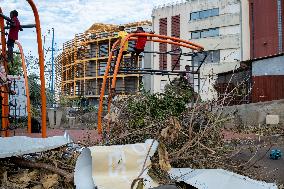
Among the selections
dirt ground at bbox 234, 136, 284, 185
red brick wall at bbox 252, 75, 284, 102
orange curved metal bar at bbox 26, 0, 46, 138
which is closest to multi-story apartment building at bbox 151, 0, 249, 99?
red brick wall at bbox 252, 75, 284, 102

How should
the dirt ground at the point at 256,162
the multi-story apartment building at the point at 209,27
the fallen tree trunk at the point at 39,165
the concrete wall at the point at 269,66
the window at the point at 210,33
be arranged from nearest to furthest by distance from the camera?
the fallen tree trunk at the point at 39,165 → the dirt ground at the point at 256,162 → the concrete wall at the point at 269,66 → the multi-story apartment building at the point at 209,27 → the window at the point at 210,33

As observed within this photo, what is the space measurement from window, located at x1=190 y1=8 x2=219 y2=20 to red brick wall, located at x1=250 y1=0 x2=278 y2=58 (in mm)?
5353

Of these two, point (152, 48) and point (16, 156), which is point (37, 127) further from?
point (152, 48)

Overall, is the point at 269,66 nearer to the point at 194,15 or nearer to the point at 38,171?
the point at 38,171

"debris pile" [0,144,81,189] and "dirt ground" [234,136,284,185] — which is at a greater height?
"debris pile" [0,144,81,189]

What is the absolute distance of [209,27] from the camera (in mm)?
39000

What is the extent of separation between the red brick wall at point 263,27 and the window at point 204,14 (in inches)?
211

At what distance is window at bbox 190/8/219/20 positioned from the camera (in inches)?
1529

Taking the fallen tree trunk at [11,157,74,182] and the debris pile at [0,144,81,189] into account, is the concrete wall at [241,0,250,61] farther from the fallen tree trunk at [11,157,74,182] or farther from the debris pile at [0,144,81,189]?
the fallen tree trunk at [11,157,74,182]

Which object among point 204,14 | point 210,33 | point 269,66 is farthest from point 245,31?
point 269,66

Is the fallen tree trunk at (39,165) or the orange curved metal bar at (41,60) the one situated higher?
the orange curved metal bar at (41,60)

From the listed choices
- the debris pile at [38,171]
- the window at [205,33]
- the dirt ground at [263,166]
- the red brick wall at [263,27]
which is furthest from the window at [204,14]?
the debris pile at [38,171]

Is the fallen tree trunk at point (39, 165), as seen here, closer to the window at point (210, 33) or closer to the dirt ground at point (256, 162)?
the dirt ground at point (256, 162)

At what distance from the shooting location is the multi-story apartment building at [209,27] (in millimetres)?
36281
